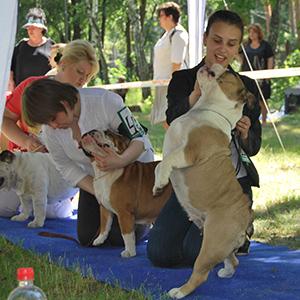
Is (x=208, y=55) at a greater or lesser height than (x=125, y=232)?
greater

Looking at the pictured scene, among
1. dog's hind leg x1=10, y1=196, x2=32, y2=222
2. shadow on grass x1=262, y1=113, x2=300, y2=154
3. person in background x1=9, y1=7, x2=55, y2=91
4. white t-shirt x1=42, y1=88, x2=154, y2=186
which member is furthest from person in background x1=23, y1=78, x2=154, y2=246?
shadow on grass x1=262, y1=113, x2=300, y2=154

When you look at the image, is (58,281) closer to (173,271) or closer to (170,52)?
(173,271)

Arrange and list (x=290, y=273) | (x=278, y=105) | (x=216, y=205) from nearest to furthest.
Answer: (x=216, y=205)
(x=290, y=273)
(x=278, y=105)

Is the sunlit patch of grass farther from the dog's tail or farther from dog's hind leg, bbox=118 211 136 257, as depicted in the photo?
the dog's tail

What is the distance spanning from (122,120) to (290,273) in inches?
50.0

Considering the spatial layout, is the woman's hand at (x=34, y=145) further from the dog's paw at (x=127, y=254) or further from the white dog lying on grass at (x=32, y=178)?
the dog's paw at (x=127, y=254)

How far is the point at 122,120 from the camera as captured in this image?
14.0 ft

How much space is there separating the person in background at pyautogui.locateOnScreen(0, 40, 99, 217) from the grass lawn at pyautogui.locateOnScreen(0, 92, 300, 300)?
2.89ft

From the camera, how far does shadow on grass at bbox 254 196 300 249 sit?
4938 mm

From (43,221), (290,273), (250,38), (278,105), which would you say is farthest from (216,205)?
(278,105)

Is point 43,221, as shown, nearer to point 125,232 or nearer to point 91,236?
point 91,236

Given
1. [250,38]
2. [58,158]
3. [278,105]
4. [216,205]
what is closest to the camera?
[216,205]

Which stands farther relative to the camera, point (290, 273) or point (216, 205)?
point (290, 273)

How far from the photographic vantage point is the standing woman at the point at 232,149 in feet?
12.8
